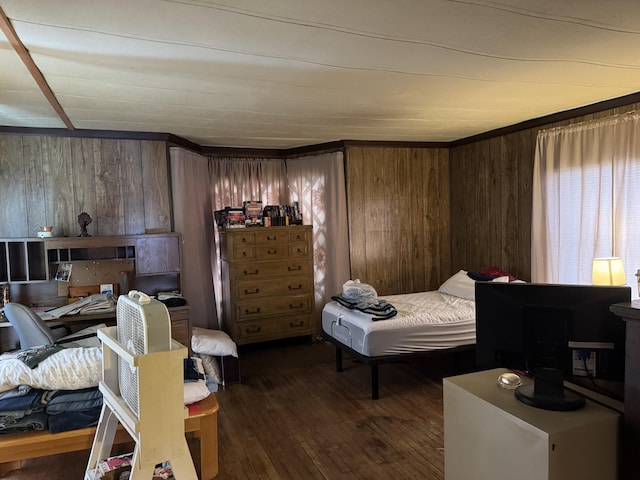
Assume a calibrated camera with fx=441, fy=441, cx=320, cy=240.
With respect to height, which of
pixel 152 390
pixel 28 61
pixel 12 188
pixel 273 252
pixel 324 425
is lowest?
pixel 324 425

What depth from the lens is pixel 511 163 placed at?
15.2 feet

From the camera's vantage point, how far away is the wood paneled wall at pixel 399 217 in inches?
206

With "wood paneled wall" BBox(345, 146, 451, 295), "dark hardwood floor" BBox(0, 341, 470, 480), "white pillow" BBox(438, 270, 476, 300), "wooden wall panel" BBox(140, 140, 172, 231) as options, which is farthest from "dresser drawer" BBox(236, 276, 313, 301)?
"white pillow" BBox(438, 270, 476, 300)

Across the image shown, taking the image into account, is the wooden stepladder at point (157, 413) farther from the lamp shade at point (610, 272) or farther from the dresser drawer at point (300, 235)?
the dresser drawer at point (300, 235)

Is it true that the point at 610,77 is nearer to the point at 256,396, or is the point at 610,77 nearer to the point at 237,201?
the point at 256,396

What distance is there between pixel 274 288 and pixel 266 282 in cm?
12

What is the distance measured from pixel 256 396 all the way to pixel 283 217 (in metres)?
2.15

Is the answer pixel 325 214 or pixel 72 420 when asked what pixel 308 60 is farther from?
pixel 325 214

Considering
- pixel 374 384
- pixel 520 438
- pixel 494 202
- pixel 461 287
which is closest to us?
pixel 520 438

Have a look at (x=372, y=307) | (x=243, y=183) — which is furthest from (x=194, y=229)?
(x=372, y=307)

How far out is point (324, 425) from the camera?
3.15 metres

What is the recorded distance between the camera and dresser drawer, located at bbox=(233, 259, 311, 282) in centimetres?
479

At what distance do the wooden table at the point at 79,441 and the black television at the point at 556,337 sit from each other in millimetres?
1583

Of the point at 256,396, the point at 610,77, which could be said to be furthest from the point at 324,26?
the point at 256,396
